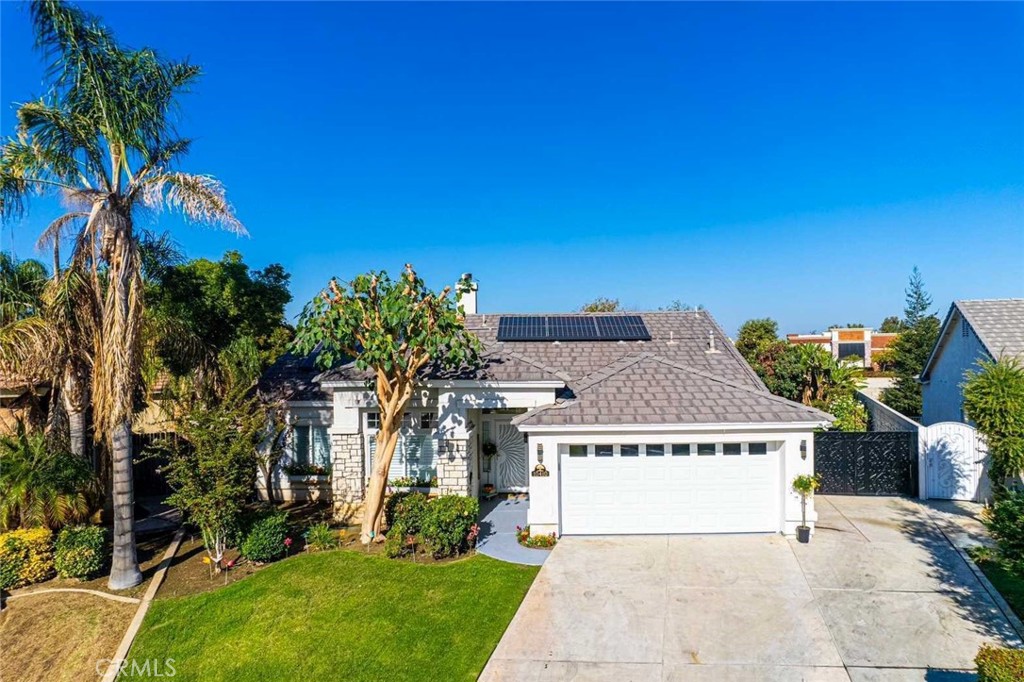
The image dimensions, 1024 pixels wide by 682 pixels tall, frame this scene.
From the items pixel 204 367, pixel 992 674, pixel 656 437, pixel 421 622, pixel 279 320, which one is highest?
pixel 279 320

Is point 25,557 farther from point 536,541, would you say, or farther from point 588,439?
point 588,439

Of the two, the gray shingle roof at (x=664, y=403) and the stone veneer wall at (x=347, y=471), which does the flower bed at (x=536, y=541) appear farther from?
the stone veneer wall at (x=347, y=471)

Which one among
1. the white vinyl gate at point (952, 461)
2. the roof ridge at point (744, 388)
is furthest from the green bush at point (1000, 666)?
the white vinyl gate at point (952, 461)

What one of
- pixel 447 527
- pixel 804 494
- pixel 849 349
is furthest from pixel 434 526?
pixel 849 349

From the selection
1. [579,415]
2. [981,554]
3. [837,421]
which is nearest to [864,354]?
[837,421]

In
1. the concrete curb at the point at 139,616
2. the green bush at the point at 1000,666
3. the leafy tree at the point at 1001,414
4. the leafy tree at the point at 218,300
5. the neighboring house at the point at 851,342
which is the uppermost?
the leafy tree at the point at 218,300

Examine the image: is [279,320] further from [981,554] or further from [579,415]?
[981,554]
